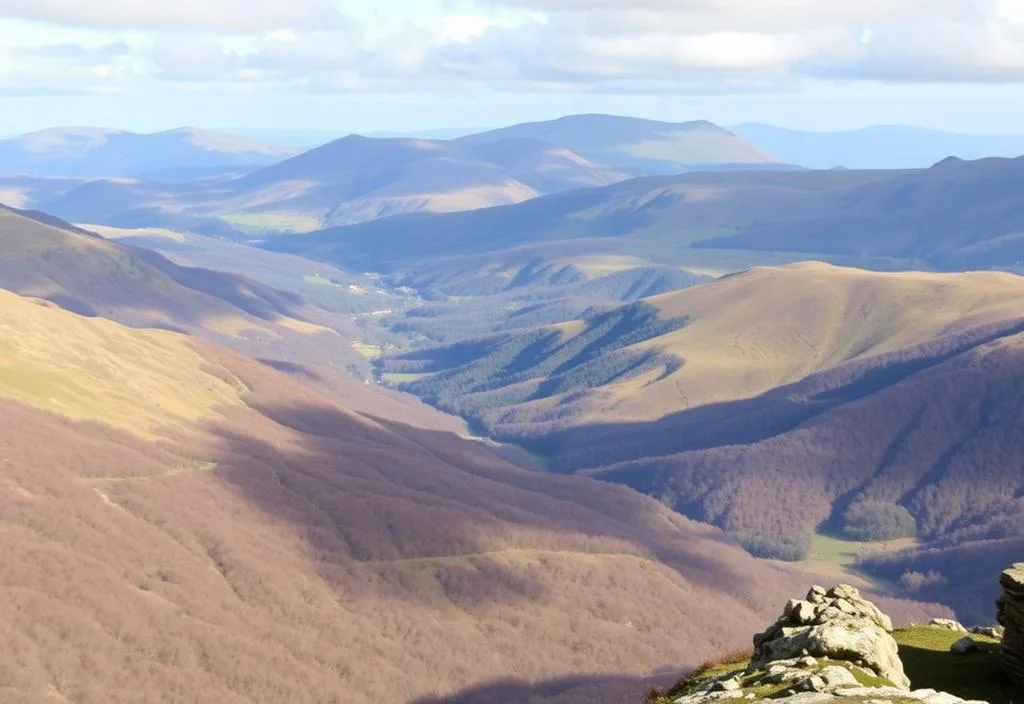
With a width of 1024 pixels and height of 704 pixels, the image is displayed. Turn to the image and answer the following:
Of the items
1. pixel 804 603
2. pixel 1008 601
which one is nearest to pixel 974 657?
pixel 1008 601

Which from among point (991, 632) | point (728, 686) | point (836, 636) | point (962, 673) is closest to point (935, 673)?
point (962, 673)

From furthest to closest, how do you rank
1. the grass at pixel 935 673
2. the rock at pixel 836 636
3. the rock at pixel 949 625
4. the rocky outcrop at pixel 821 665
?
the rock at pixel 949 625 < the grass at pixel 935 673 < the rock at pixel 836 636 < the rocky outcrop at pixel 821 665

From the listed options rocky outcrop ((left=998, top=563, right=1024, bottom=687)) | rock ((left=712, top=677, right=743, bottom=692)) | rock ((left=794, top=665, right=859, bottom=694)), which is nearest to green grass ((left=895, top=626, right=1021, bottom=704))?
rocky outcrop ((left=998, top=563, right=1024, bottom=687))

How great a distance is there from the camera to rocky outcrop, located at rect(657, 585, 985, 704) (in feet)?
163

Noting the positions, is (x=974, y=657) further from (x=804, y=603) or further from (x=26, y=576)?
(x=26, y=576)

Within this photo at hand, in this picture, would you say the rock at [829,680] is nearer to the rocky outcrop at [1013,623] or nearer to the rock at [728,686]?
the rock at [728,686]

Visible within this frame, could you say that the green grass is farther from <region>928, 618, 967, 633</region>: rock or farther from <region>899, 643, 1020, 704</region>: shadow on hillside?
<region>928, 618, 967, 633</region>: rock

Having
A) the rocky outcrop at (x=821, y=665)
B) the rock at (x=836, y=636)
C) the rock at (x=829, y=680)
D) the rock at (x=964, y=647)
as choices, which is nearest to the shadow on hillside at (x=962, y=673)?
the rock at (x=964, y=647)

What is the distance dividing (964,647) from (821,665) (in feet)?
49.5

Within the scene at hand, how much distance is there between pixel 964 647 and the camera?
65.9 meters

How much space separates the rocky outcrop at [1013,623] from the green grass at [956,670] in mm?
795

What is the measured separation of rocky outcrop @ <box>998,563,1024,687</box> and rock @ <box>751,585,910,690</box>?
18.7ft

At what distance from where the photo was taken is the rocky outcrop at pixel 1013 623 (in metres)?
59.4

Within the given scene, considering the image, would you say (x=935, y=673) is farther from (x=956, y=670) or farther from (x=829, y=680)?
(x=829, y=680)
